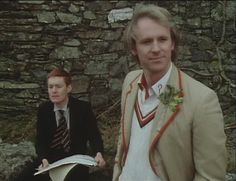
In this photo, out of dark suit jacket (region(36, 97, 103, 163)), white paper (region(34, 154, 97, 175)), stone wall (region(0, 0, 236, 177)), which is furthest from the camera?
stone wall (region(0, 0, 236, 177))

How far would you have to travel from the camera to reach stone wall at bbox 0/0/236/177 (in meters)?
4.96

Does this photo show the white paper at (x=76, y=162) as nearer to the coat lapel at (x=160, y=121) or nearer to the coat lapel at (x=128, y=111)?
the coat lapel at (x=128, y=111)

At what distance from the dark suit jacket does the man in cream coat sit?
1409mm

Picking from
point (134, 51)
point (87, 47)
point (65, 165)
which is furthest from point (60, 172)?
point (87, 47)

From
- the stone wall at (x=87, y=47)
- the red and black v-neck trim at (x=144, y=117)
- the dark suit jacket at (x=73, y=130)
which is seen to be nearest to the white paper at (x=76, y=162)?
the dark suit jacket at (x=73, y=130)

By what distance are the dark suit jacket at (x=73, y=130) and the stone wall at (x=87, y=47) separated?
151cm

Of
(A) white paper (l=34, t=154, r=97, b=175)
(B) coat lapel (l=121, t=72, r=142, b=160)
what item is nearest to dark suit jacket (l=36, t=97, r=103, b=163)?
(A) white paper (l=34, t=154, r=97, b=175)

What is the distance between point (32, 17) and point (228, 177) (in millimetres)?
2580

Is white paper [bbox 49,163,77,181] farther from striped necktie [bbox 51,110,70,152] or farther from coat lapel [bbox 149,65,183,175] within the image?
coat lapel [bbox 149,65,183,175]

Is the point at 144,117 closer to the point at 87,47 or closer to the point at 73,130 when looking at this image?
the point at 73,130

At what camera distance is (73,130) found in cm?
340

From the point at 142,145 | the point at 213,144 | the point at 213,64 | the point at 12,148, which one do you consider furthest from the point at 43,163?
the point at 213,64

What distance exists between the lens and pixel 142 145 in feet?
6.10

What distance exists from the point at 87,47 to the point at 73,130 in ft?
5.99
